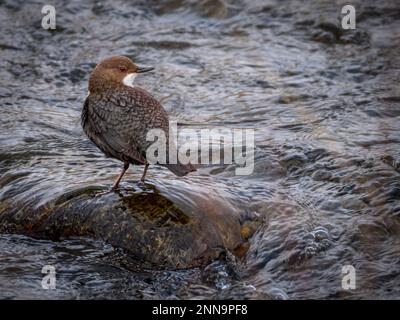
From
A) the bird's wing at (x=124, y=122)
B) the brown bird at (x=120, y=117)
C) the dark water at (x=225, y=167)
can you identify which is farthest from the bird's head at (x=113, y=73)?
the dark water at (x=225, y=167)

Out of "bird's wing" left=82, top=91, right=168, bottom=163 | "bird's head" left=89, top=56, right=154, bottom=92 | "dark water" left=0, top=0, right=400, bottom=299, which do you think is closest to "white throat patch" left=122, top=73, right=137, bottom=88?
"bird's head" left=89, top=56, right=154, bottom=92

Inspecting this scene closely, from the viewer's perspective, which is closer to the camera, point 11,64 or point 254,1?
point 11,64

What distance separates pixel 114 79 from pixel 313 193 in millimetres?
1835

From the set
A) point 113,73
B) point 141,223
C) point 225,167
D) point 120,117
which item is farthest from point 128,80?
point 141,223

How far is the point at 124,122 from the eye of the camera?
536cm

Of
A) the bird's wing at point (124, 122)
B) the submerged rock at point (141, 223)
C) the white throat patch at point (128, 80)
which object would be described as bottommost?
the submerged rock at point (141, 223)

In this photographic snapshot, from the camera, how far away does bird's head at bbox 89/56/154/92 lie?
5.70m

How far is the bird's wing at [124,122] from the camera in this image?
209 inches

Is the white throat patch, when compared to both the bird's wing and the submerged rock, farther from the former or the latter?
the submerged rock

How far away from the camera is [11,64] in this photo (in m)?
8.90

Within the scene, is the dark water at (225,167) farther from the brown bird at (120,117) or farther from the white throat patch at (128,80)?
the white throat patch at (128,80)

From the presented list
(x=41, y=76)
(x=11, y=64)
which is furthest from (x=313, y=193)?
(x=11, y=64)
